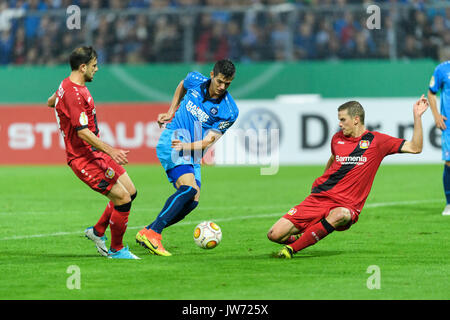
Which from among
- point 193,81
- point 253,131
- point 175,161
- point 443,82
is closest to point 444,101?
point 443,82

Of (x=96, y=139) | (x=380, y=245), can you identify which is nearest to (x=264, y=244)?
(x=380, y=245)

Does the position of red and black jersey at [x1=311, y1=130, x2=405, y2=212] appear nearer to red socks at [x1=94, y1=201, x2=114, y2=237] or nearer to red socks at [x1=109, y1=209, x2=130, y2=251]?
red socks at [x1=109, y1=209, x2=130, y2=251]

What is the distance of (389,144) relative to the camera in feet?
27.9

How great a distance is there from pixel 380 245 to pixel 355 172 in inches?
40.4

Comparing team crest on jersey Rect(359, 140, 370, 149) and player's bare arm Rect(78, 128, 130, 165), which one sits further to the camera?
team crest on jersey Rect(359, 140, 370, 149)

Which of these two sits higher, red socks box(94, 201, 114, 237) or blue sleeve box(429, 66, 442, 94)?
blue sleeve box(429, 66, 442, 94)

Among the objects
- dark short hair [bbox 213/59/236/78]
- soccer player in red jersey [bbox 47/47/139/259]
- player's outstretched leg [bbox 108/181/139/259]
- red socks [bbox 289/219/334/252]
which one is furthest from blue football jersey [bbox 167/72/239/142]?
red socks [bbox 289/219/334/252]

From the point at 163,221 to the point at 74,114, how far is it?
1.36m

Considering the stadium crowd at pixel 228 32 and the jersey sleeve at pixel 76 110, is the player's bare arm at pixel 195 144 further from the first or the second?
the stadium crowd at pixel 228 32

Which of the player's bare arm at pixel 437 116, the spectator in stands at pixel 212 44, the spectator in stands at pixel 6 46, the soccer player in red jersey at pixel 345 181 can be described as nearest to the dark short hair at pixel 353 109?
the soccer player in red jersey at pixel 345 181

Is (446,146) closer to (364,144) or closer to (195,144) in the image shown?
(364,144)

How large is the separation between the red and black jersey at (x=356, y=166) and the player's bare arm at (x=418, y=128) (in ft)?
0.92

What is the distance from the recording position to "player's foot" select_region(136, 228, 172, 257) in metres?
8.52

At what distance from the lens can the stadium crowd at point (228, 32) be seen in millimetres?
20656
